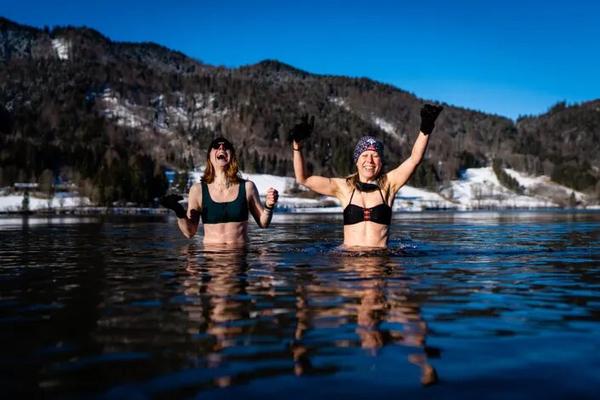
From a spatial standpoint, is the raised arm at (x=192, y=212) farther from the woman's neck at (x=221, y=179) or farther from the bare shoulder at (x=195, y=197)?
the woman's neck at (x=221, y=179)

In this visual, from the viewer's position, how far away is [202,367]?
11.2 feet

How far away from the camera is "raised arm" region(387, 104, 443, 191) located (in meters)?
9.30

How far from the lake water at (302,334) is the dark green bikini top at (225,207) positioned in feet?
10.1

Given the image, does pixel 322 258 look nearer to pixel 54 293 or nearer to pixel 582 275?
pixel 582 275

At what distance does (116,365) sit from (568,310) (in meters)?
4.14

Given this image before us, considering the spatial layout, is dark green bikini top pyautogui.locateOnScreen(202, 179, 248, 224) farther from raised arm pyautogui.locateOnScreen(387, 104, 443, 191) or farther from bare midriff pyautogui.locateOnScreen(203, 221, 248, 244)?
raised arm pyautogui.locateOnScreen(387, 104, 443, 191)

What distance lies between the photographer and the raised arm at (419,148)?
9297 millimetres

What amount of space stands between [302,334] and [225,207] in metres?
7.11

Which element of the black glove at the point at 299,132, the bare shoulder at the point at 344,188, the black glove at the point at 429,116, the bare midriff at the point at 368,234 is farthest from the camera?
the bare midriff at the point at 368,234

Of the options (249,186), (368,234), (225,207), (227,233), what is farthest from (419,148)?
(227,233)

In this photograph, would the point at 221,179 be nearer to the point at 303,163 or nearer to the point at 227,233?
the point at 227,233

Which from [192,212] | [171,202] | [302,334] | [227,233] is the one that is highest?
[171,202]

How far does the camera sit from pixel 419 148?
9.70 meters

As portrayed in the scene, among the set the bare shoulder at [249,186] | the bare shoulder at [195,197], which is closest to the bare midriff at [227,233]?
the bare shoulder at [195,197]
